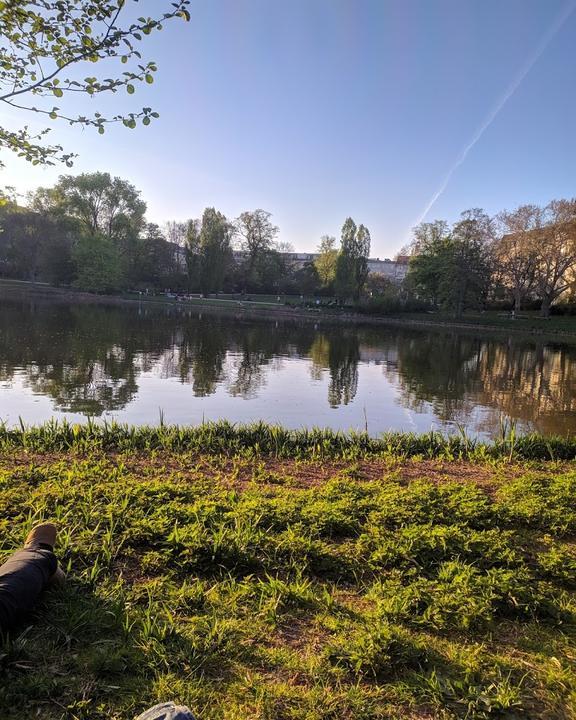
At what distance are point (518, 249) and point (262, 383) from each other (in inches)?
2030

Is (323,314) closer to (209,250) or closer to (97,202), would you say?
(209,250)

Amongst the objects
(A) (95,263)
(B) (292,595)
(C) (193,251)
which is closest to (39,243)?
(A) (95,263)

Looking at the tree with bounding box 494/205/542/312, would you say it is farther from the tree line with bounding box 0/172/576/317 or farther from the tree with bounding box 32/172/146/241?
the tree with bounding box 32/172/146/241

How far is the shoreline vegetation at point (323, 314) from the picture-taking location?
2249 inches

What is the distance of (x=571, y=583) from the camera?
361cm

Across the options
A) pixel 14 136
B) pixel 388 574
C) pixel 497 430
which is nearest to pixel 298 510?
pixel 388 574

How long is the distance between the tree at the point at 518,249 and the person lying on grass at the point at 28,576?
2379 inches

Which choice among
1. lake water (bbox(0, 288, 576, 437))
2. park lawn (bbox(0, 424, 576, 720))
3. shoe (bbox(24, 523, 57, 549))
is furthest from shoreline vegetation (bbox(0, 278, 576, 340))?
shoe (bbox(24, 523, 57, 549))

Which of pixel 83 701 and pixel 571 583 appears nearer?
pixel 83 701

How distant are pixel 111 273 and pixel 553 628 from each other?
213ft

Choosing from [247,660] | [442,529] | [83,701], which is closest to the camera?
[83,701]

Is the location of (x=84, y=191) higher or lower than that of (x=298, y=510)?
higher

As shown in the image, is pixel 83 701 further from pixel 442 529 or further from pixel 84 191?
pixel 84 191

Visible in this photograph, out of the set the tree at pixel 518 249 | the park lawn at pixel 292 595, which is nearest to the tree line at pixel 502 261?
the tree at pixel 518 249
